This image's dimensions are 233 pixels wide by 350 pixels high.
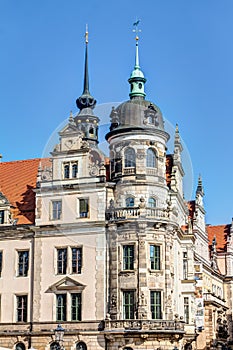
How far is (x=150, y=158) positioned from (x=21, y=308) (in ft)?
→ 43.7

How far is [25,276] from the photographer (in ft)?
152

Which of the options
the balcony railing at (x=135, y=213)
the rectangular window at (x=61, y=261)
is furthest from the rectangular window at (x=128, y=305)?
the balcony railing at (x=135, y=213)

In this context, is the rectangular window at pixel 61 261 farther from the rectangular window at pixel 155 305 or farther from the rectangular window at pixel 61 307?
the rectangular window at pixel 155 305

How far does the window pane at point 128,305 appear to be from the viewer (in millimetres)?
42891

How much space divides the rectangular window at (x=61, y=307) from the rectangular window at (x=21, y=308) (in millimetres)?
2579

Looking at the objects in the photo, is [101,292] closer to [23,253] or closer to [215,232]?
[23,253]

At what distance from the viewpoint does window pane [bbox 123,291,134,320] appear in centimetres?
4289

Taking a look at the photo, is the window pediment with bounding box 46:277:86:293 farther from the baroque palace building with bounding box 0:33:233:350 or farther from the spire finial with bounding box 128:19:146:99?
the spire finial with bounding box 128:19:146:99

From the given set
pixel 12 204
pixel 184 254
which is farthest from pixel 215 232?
pixel 12 204

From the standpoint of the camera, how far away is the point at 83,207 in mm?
45656

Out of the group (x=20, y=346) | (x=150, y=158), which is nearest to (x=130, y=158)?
(x=150, y=158)

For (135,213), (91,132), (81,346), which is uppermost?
(91,132)

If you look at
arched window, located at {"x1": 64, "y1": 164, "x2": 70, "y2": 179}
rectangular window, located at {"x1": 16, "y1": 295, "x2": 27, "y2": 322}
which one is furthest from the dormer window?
rectangular window, located at {"x1": 16, "y1": 295, "x2": 27, "y2": 322}

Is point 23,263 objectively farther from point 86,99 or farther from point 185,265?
point 86,99
